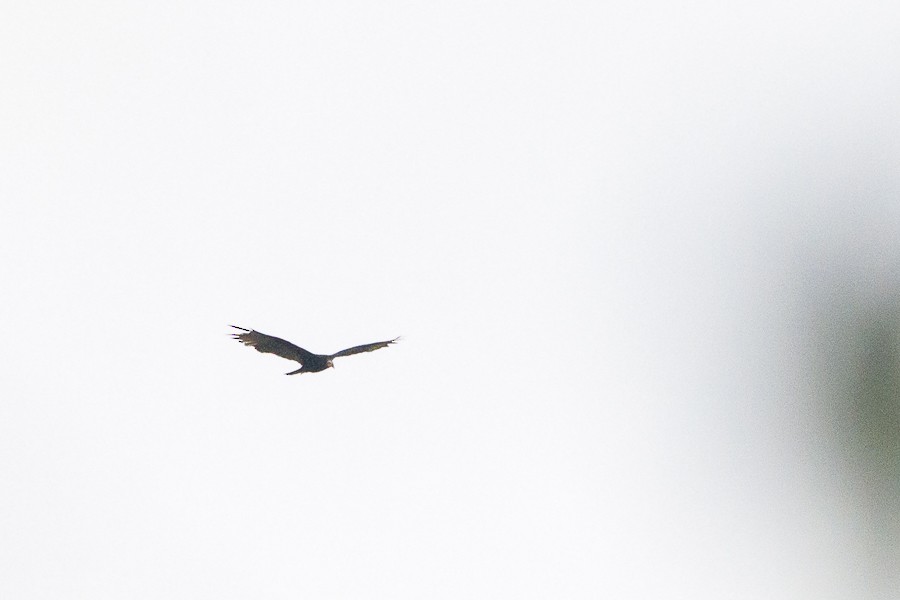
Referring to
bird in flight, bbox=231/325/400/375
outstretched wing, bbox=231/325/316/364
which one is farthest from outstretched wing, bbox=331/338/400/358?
outstretched wing, bbox=231/325/316/364

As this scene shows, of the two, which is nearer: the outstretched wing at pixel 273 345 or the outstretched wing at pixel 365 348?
the outstretched wing at pixel 273 345

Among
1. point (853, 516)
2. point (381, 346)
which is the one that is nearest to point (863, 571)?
point (853, 516)

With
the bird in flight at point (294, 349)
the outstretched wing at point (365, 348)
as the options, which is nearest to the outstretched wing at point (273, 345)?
the bird in flight at point (294, 349)

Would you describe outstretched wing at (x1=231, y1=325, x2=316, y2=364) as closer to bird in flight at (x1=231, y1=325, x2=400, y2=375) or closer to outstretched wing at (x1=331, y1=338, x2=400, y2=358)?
bird in flight at (x1=231, y1=325, x2=400, y2=375)

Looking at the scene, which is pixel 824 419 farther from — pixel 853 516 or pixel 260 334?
pixel 260 334

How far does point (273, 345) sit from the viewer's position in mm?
4035

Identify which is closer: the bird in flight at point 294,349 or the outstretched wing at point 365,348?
the bird in flight at point 294,349

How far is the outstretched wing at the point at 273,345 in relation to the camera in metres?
3.97

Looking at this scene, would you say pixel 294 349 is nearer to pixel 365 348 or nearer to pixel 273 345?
pixel 273 345

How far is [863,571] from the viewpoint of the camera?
13.3ft

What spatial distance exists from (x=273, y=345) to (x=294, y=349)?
3.7 inches

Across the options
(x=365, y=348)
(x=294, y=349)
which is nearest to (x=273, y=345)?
(x=294, y=349)

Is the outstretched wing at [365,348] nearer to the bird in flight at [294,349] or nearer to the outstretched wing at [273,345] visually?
the bird in flight at [294,349]

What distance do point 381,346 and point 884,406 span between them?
2049 millimetres
